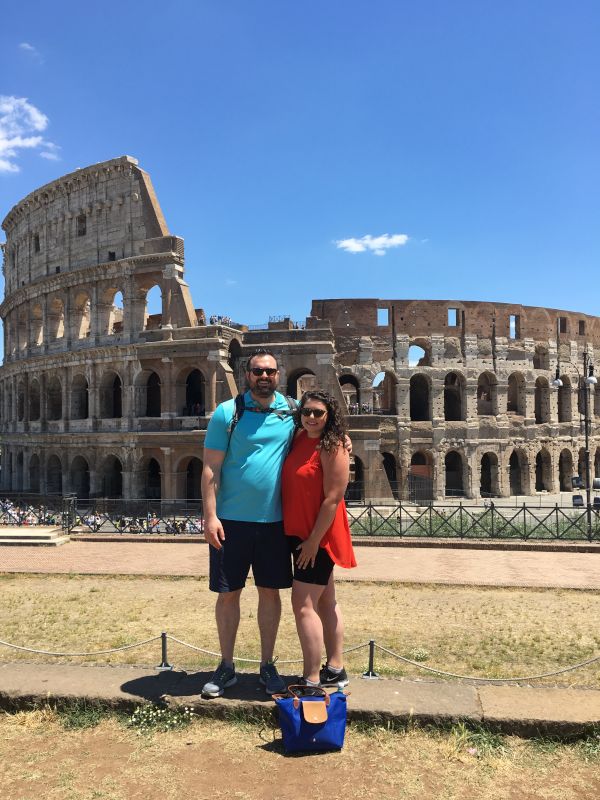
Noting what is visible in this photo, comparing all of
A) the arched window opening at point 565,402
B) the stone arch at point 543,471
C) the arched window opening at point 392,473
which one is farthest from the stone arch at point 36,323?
the arched window opening at point 565,402

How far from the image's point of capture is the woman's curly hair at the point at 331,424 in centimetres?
471

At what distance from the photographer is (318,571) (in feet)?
15.3

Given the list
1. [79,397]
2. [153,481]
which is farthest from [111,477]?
[79,397]

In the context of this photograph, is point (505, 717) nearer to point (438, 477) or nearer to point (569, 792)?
point (569, 792)

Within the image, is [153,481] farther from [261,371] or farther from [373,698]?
[373,698]

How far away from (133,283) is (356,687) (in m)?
25.1

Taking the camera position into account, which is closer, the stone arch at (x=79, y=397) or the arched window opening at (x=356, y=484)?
the arched window opening at (x=356, y=484)

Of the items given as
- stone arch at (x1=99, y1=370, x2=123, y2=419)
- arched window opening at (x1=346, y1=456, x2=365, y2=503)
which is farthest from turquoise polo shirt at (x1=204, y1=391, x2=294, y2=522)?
stone arch at (x1=99, y1=370, x2=123, y2=419)

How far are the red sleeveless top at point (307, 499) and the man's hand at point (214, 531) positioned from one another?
20.4 inches

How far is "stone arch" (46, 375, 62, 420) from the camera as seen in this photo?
31.5 metres

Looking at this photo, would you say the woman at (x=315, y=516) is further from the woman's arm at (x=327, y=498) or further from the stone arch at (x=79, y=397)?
the stone arch at (x=79, y=397)

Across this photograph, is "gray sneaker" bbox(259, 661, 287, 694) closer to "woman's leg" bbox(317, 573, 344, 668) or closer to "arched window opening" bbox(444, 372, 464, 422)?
"woman's leg" bbox(317, 573, 344, 668)

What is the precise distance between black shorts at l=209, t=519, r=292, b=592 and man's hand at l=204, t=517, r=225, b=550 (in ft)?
0.32

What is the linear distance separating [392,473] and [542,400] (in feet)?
34.0
